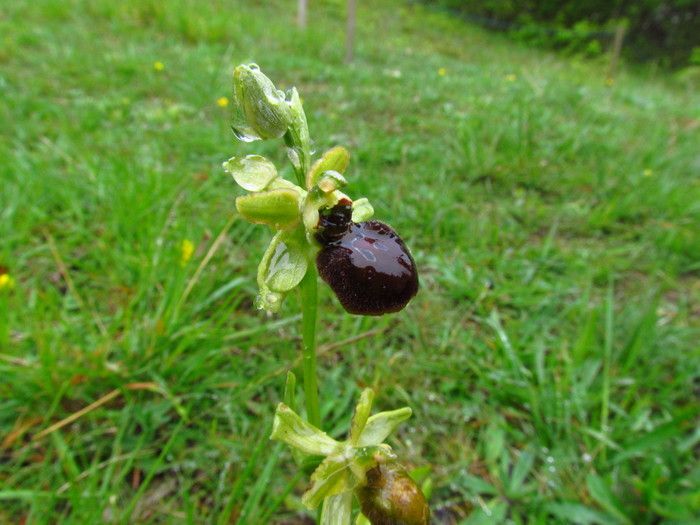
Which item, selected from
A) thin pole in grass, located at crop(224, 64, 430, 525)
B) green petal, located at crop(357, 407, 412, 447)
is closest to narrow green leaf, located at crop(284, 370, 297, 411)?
thin pole in grass, located at crop(224, 64, 430, 525)

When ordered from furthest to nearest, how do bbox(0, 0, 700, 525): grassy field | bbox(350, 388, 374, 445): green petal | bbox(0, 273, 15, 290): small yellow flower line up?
bbox(0, 273, 15, 290): small yellow flower
bbox(0, 0, 700, 525): grassy field
bbox(350, 388, 374, 445): green petal

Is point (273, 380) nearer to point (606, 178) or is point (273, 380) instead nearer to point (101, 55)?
point (606, 178)

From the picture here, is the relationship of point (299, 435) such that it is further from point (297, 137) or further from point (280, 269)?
point (297, 137)

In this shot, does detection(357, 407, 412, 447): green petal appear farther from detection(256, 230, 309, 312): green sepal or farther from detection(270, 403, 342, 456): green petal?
detection(256, 230, 309, 312): green sepal

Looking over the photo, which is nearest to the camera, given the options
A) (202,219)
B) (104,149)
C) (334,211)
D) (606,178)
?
(334,211)

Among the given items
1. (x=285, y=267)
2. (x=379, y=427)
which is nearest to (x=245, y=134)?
(x=285, y=267)

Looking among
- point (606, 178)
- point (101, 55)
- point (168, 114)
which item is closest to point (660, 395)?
point (606, 178)
